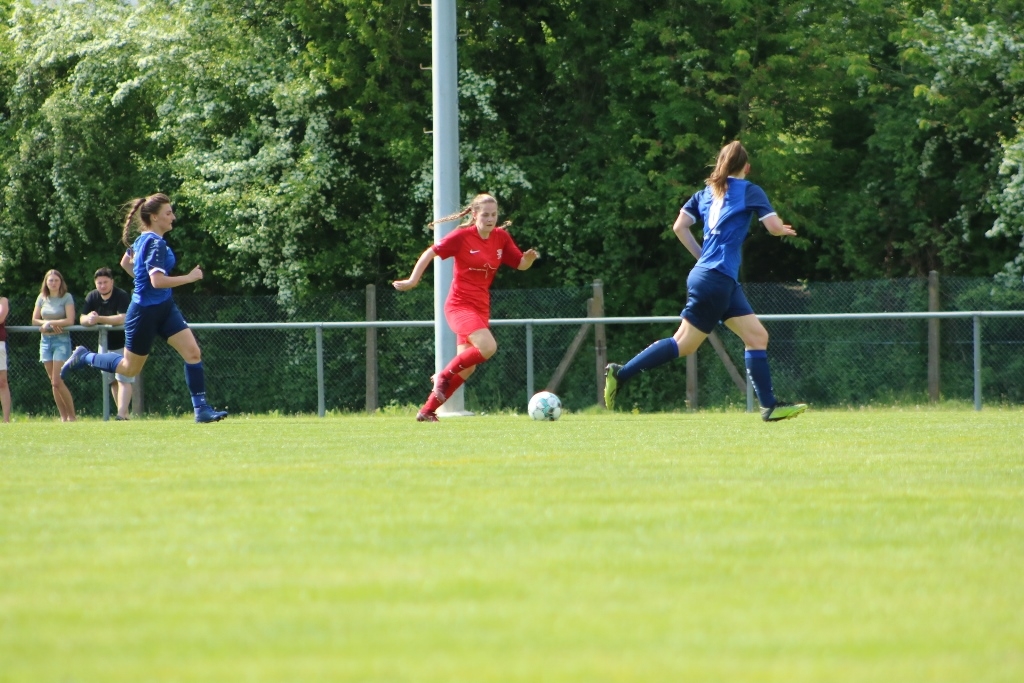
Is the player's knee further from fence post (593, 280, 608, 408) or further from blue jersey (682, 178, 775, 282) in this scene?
fence post (593, 280, 608, 408)

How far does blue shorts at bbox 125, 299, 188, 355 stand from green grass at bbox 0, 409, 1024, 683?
4.33 m

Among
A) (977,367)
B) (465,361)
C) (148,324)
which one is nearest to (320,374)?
(148,324)

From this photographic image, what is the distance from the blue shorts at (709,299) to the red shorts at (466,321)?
2187 millimetres

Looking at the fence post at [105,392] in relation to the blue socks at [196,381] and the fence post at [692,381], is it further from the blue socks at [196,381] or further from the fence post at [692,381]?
the fence post at [692,381]

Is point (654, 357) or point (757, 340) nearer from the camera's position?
point (757, 340)

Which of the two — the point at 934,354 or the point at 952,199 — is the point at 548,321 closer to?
the point at 934,354

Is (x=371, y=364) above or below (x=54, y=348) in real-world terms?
below

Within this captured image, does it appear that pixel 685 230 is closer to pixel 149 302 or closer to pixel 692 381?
pixel 149 302

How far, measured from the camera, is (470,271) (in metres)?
12.8

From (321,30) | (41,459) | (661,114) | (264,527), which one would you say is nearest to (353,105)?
(321,30)

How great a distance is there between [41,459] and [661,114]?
14.6m

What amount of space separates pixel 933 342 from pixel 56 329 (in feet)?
35.2

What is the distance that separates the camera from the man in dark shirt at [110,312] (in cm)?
1661

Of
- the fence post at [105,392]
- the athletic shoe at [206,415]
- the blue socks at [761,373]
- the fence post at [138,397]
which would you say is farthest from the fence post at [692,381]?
the blue socks at [761,373]
